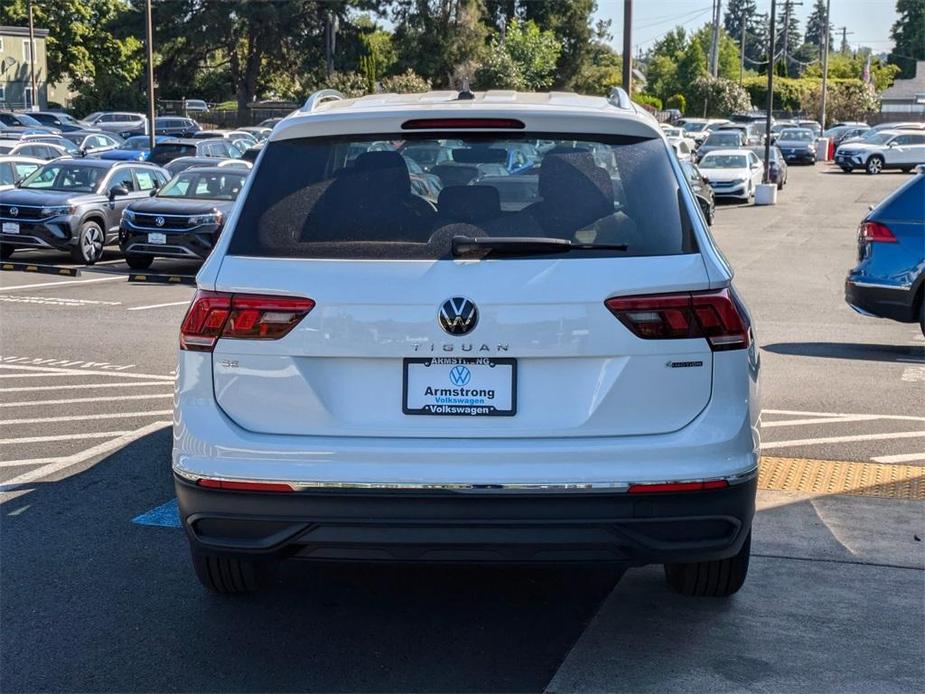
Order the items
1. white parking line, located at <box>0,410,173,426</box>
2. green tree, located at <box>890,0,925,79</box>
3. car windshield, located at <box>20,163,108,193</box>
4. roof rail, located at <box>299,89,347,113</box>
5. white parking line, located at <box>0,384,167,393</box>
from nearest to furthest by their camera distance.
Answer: roof rail, located at <box>299,89,347,113</box> → white parking line, located at <box>0,410,173,426</box> → white parking line, located at <box>0,384,167,393</box> → car windshield, located at <box>20,163,108,193</box> → green tree, located at <box>890,0,925,79</box>

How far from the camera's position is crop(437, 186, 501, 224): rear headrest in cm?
447

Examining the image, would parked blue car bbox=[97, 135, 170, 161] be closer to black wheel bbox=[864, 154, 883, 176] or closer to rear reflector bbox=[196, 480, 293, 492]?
black wheel bbox=[864, 154, 883, 176]

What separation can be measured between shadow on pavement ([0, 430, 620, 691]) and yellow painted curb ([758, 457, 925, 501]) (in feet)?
6.27

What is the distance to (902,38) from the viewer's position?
15988 cm

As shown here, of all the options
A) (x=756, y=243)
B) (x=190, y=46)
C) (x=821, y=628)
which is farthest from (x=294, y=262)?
(x=190, y=46)

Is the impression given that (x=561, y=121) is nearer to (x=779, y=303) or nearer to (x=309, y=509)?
(x=309, y=509)

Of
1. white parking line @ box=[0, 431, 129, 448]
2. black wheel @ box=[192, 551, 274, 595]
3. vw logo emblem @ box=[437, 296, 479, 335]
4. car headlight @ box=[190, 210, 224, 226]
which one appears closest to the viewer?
vw logo emblem @ box=[437, 296, 479, 335]

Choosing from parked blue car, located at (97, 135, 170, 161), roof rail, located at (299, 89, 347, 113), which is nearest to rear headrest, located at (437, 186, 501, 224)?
roof rail, located at (299, 89, 347, 113)

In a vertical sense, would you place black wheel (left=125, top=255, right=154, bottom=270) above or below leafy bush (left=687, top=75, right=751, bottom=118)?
below

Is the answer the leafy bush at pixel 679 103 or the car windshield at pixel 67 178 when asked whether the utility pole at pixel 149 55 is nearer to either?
the car windshield at pixel 67 178

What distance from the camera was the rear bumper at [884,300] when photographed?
38.5ft

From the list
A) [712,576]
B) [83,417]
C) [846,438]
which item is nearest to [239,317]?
[712,576]

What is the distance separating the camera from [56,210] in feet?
66.1

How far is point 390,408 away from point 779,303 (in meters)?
12.6
